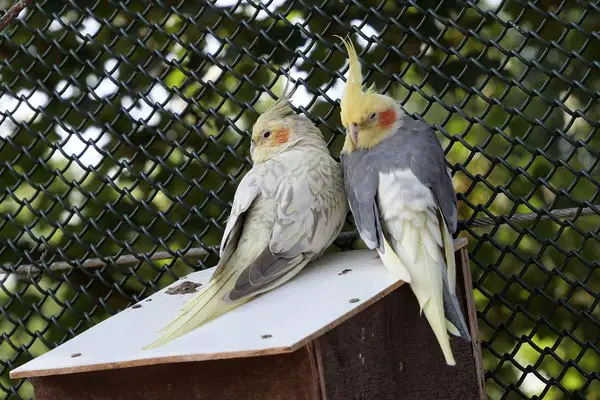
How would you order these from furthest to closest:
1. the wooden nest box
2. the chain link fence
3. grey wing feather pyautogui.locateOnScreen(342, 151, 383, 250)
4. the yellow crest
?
the chain link fence, the yellow crest, grey wing feather pyautogui.locateOnScreen(342, 151, 383, 250), the wooden nest box

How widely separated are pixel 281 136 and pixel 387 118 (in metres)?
0.21

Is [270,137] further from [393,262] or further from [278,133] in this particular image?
[393,262]

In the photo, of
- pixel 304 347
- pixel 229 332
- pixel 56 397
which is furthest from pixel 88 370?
pixel 304 347

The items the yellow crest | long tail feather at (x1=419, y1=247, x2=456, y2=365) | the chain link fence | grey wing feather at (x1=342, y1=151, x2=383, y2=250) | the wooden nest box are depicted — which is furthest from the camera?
the chain link fence

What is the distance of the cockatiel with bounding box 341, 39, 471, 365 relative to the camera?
1.60 meters

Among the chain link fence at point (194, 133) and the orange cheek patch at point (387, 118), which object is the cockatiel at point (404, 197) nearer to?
the orange cheek patch at point (387, 118)

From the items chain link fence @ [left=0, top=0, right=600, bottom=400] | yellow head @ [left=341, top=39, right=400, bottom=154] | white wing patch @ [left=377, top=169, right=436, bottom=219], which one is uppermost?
yellow head @ [left=341, top=39, right=400, bottom=154]

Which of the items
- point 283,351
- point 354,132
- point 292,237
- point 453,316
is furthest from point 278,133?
point 283,351

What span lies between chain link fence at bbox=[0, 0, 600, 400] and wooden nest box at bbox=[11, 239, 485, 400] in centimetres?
61

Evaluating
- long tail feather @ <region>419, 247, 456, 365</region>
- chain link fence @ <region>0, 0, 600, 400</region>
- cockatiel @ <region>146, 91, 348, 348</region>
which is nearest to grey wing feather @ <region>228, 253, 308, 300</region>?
cockatiel @ <region>146, 91, 348, 348</region>

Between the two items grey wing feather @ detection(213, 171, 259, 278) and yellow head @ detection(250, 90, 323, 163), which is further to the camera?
yellow head @ detection(250, 90, 323, 163)

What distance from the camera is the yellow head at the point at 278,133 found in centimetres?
183

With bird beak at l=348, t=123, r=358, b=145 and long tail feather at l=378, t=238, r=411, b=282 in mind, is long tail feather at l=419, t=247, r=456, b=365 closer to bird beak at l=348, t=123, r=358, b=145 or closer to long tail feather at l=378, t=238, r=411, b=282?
long tail feather at l=378, t=238, r=411, b=282

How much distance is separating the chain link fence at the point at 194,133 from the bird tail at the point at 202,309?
1.98 feet
